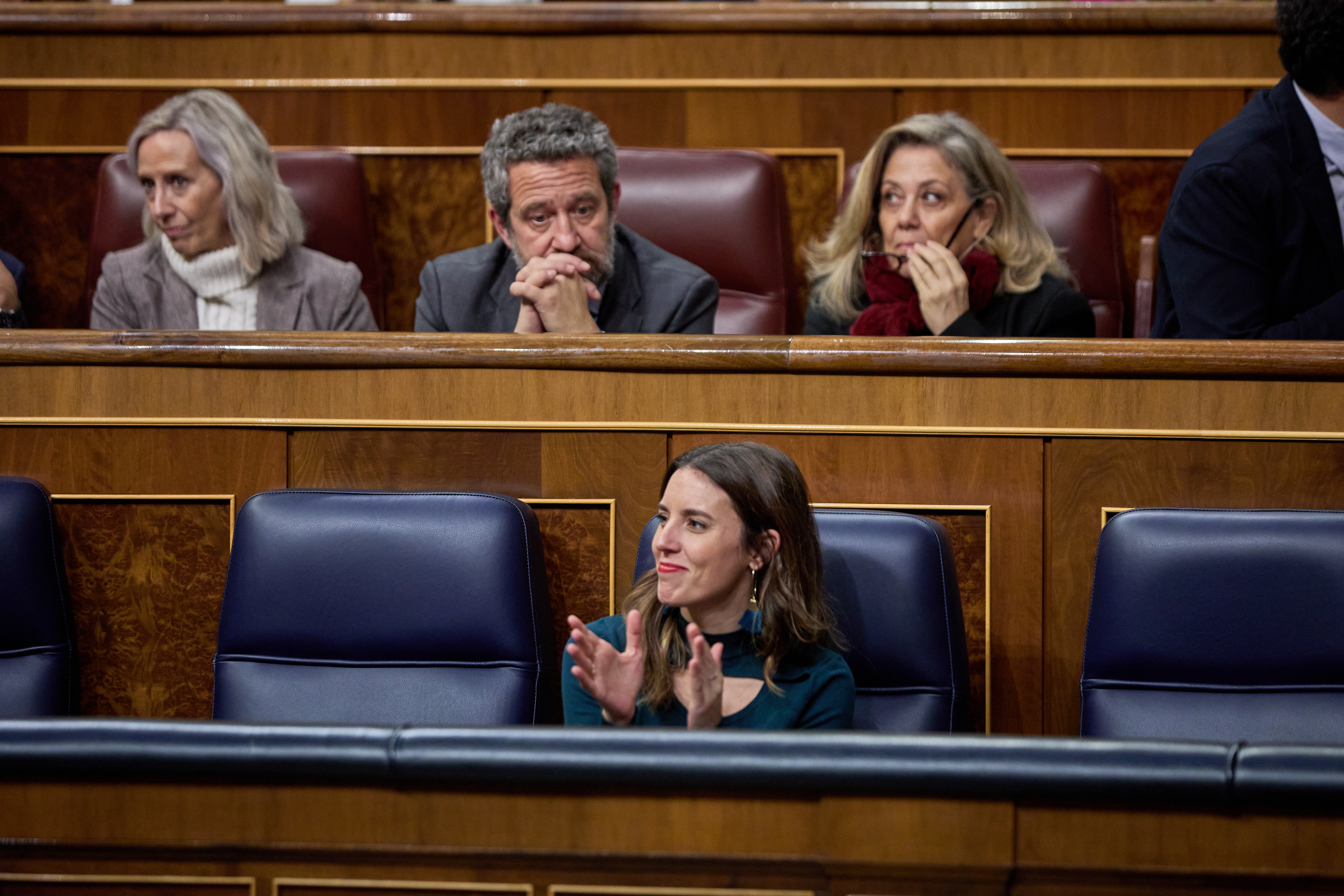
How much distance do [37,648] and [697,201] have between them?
68 cm

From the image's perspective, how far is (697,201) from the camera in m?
1.23

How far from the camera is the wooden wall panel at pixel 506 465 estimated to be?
82 cm

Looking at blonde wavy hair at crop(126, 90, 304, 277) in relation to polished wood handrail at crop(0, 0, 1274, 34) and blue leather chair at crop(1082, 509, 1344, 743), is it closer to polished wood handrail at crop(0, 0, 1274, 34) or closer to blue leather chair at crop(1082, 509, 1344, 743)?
polished wood handrail at crop(0, 0, 1274, 34)

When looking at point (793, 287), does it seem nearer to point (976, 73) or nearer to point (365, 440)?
point (976, 73)

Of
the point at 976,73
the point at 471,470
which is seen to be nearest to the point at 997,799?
the point at 471,470

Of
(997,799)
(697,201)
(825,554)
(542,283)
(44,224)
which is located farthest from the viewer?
(44,224)

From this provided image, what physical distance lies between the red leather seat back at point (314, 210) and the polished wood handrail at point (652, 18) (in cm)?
17

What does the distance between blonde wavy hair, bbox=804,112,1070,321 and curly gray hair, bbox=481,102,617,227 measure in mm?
205

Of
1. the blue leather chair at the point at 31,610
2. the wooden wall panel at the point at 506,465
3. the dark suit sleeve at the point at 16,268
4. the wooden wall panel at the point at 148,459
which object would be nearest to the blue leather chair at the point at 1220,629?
the wooden wall panel at the point at 506,465

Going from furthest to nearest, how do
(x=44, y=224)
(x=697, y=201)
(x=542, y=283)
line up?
(x=44, y=224), (x=697, y=201), (x=542, y=283)

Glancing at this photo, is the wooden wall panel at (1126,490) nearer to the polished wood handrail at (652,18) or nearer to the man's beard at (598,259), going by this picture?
the man's beard at (598,259)

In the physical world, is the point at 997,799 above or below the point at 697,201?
below

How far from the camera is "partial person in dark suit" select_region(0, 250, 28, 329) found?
1.02 m

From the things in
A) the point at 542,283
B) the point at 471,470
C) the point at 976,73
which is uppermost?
the point at 976,73
